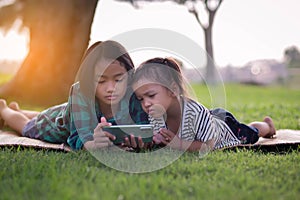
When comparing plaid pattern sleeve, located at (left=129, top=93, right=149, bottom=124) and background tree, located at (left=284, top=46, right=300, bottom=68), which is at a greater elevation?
plaid pattern sleeve, located at (left=129, top=93, right=149, bottom=124)

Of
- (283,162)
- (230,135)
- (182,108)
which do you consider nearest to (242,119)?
(230,135)

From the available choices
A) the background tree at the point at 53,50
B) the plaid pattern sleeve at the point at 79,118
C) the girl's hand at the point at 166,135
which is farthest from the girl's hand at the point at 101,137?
the background tree at the point at 53,50

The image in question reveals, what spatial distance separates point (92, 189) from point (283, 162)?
1209mm

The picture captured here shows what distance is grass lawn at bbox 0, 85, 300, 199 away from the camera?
1.98 metres

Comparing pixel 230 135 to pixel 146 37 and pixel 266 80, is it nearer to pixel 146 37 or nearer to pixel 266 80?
pixel 146 37

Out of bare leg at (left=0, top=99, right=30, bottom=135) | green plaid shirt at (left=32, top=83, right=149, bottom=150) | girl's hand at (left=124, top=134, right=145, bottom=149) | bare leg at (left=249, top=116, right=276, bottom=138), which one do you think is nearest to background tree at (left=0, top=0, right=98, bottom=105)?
bare leg at (left=0, top=99, right=30, bottom=135)

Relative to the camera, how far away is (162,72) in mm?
3070

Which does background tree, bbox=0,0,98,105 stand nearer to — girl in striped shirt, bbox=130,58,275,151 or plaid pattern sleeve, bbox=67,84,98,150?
plaid pattern sleeve, bbox=67,84,98,150

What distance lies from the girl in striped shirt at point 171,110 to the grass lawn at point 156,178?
8.5 inches

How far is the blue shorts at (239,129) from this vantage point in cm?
354

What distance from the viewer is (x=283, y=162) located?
261 centimetres

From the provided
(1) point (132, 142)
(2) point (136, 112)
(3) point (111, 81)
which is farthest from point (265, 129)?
(3) point (111, 81)

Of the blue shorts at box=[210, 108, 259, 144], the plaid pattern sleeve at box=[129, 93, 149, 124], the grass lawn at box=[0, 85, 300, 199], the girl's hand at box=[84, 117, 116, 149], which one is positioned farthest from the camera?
the blue shorts at box=[210, 108, 259, 144]

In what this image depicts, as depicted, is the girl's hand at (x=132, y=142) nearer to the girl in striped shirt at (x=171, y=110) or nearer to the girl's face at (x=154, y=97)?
the girl in striped shirt at (x=171, y=110)
